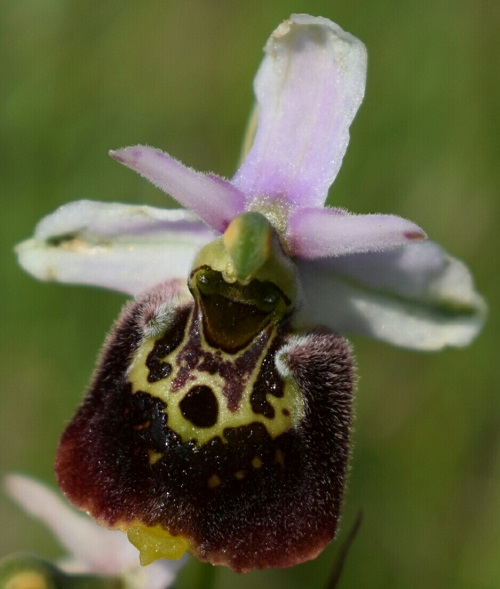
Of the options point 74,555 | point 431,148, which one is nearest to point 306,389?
point 74,555

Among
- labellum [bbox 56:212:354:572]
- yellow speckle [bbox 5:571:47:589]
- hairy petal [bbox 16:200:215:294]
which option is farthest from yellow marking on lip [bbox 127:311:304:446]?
yellow speckle [bbox 5:571:47:589]

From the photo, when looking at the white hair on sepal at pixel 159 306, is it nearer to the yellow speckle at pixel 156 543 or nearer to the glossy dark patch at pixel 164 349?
the glossy dark patch at pixel 164 349

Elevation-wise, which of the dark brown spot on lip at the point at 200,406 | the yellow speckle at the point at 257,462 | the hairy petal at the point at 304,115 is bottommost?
the yellow speckle at the point at 257,462

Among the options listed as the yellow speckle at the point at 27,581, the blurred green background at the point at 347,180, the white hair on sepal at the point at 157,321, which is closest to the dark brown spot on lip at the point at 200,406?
the white hair on sepal at the point at 157,321

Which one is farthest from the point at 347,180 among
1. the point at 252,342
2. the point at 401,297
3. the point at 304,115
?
the point at 252,342

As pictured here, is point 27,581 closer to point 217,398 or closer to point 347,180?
point 217,398

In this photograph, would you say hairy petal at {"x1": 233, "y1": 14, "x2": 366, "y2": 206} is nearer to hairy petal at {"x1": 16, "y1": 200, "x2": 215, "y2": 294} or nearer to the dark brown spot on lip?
hairy petal at {"x1": 16, "y1": 200, "x2": 215, "y2": 294}
